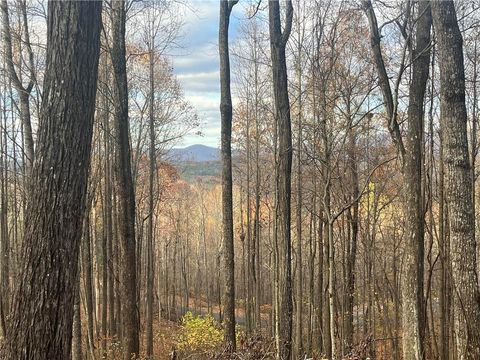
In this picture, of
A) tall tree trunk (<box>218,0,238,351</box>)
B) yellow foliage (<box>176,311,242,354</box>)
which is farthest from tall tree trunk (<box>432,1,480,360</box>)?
yellow foliage (<box>176,311,242,354</box>)

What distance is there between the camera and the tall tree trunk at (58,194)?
297 centimetres

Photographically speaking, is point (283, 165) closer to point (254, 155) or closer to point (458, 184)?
point (458, 184)

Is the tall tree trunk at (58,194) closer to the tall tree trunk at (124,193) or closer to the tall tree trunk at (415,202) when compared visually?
the tall tree trunk at (124,193)

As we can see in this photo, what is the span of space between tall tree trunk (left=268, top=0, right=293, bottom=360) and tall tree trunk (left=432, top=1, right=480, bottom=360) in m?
2.63

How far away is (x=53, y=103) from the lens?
3174 mm

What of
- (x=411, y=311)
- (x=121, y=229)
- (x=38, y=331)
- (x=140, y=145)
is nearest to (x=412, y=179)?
(x=411, y=311)

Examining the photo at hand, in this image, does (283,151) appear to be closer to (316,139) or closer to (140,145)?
(316,139)

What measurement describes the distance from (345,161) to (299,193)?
172cm

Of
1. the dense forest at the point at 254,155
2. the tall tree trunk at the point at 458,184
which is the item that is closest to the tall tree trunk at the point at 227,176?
the dense forest at the point at 254,155

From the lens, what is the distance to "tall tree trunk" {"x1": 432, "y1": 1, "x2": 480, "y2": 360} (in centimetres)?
405

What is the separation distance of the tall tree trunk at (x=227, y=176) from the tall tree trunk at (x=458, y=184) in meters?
4.56

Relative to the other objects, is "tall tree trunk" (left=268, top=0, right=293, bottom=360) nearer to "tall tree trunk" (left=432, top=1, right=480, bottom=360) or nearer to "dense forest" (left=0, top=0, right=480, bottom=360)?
"dense forest" (left=0, top=0, right=480, bottom=360)

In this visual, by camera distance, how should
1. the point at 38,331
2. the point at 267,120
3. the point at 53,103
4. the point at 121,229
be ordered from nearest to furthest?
the point at 38,331 → the point at 53,103 → the point at 121,229 → the point at 267,120

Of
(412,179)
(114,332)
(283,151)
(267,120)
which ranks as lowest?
(114,332)
